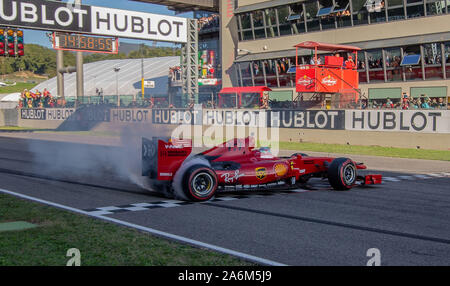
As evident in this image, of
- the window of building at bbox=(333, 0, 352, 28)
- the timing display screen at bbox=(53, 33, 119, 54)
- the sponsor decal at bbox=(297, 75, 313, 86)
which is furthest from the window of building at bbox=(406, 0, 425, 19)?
the timing display screen at bbox=(53, 33, 119, 54)

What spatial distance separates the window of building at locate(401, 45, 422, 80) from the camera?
28003 mm

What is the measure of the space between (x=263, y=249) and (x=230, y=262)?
0.76 meters

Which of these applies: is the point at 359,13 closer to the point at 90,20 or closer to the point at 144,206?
the point at 90,20

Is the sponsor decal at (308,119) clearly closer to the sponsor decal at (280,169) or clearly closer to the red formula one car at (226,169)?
the red formula one car at (226,169)

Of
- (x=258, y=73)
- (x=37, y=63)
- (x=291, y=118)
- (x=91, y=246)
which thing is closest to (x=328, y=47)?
(x=291, y=118)

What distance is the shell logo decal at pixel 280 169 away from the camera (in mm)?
10828

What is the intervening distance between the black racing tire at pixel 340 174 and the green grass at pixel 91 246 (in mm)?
5482

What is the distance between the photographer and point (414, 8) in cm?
2780

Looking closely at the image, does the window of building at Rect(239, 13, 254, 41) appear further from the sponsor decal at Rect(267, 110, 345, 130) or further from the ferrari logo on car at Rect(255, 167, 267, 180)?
the ferrari logo on car at Rect(255, 167, 267, 180)

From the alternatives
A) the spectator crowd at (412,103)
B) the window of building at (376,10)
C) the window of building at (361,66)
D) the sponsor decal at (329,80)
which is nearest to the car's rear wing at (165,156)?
the spectator crowd at (412,103)

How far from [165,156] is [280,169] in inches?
101

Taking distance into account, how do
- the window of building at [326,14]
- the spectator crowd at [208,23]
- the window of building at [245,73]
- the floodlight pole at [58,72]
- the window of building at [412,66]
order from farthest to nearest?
the spectator crowd at [208,23], the floodlight pole at [58,72], the window of building at [245,73], the window of building at [326,14], the window of building at [412,66]

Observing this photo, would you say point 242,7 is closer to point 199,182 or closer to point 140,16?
point 140,16

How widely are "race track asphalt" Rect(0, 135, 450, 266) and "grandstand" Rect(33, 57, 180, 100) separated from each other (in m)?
50.5
